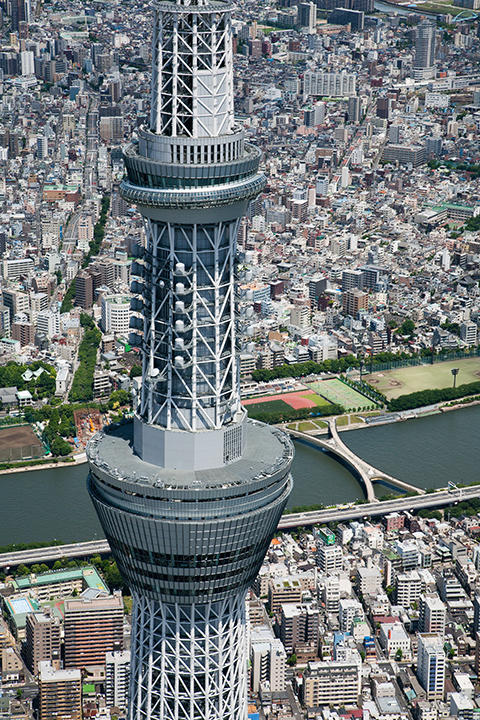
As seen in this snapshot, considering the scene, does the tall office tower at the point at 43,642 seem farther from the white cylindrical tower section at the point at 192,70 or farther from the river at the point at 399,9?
the river at the point at 399,9

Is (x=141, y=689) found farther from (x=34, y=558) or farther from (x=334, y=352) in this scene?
(x=334, y=352)

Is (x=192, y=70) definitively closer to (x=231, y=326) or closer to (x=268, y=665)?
(x=231, y=326)

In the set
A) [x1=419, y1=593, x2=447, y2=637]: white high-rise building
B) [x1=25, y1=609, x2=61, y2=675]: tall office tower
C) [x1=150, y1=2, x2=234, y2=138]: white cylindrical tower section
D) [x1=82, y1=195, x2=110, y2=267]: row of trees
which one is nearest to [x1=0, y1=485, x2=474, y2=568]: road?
[x1=25, y1=609, x2=61, y2=675]: tall office tower

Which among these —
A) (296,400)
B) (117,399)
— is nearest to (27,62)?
(117,399)

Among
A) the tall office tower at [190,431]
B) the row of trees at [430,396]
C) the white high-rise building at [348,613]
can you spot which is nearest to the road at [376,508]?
the white high-rise building at [348,613]

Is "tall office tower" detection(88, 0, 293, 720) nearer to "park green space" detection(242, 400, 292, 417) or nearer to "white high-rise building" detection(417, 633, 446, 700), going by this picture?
"white high-rise building" detection(417, 633, 446, 700)

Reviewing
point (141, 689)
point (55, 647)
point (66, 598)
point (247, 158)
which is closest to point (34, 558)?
point (66, 598)
